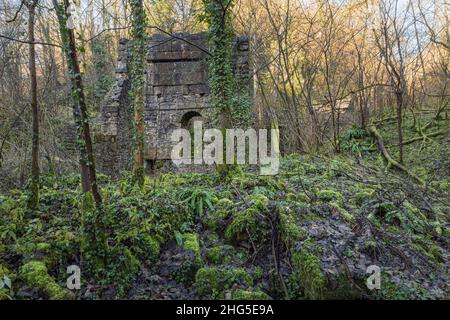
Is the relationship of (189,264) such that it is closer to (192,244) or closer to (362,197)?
(192,244)

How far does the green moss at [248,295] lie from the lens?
4.27 m

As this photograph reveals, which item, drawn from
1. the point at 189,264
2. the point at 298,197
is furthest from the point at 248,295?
the point at 298,197

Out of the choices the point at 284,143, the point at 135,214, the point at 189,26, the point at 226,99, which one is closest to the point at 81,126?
the point at 135,214

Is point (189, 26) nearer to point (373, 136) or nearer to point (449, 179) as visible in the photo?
point (373, 136)

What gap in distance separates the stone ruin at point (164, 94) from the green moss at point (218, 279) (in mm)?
8403

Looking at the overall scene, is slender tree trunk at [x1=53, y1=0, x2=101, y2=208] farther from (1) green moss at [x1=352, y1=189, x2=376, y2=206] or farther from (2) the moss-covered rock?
(1) green moss at [x1=352, y1=189, x2=376, y2=206]

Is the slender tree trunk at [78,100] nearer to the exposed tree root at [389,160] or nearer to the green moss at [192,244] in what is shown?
the green moss at [192,244]

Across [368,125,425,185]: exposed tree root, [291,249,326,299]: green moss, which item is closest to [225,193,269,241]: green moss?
[291,249,326,299]: green moss

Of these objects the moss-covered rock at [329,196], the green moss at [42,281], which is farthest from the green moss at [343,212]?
the green moss at [42,281]

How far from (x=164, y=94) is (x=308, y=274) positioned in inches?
414

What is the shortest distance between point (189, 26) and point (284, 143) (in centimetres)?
990

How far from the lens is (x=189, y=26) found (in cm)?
1994

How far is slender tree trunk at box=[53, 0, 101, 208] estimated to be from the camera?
449 cm
